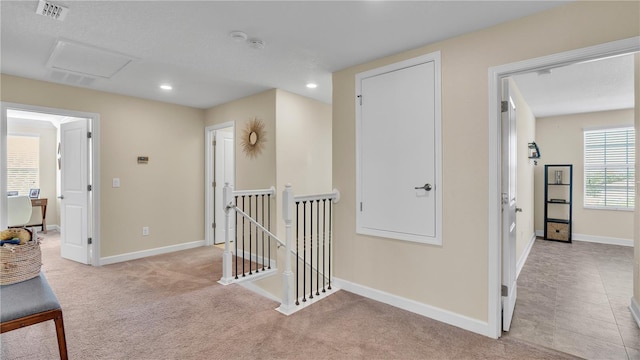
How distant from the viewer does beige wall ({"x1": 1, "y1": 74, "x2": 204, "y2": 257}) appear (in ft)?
12.8

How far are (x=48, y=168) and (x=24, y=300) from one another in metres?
6.77

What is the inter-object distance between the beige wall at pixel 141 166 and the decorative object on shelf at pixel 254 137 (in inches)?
48.9

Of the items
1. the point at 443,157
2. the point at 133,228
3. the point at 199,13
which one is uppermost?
the point at 199,13

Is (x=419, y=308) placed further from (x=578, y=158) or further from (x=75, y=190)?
(x=578, y=158)

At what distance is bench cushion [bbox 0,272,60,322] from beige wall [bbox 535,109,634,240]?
293 inches

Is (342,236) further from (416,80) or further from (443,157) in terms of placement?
(416,80)

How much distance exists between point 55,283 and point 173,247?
1602mm

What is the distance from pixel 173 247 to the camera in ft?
15.9

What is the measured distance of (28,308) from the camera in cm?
157

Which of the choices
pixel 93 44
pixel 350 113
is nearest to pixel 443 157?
pixel 350 113

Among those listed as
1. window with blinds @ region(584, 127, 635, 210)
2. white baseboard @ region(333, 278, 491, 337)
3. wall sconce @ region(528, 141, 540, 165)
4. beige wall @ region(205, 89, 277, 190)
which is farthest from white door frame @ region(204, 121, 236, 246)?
window with blinds @ region(584, 127, 635, 210)

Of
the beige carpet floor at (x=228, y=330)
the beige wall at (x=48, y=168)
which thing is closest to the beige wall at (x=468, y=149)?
the beige carpet floor at (x=228, y=330)

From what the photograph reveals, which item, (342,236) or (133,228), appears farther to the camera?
(133,228)

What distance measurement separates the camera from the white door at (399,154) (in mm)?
2645
